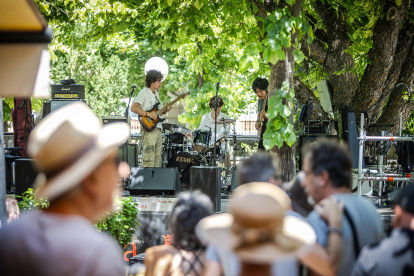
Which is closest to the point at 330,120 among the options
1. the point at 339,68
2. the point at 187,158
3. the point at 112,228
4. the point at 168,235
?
the point at 339,68

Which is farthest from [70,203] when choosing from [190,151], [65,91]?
[65,91]

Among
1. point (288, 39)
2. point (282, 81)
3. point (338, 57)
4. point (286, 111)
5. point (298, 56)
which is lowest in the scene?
point (286, 111)

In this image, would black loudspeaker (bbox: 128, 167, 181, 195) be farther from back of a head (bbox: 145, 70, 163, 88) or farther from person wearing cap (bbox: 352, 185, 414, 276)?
person wearing cap (bbox: 352, 185, 414, 276)

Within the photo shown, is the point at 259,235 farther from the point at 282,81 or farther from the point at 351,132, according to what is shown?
the point at 351,132

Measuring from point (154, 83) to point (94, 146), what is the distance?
6865mm

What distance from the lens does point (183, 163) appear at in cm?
915

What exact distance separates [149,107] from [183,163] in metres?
1.56

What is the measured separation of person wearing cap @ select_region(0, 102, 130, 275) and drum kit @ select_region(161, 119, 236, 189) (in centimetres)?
744

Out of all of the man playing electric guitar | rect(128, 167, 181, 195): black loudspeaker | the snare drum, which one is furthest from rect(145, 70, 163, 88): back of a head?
rect(128, 167, 181, 195): black loudspeaker

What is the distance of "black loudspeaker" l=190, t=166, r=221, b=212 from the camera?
671 centimetres

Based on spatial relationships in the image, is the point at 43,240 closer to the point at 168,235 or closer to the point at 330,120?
the point at 168,235

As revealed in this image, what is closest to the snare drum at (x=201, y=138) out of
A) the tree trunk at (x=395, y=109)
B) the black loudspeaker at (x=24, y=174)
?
the black loudspeaker at (x=24, y=174)

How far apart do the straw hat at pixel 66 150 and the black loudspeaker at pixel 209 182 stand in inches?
211

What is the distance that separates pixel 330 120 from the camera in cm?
855
